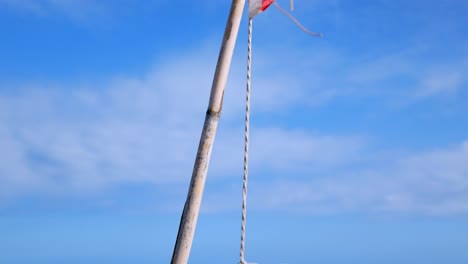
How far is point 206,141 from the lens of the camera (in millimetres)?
5504

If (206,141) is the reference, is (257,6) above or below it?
above

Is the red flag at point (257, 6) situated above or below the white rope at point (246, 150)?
above

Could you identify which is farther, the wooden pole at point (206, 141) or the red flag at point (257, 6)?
the red flag at point (257, 6)

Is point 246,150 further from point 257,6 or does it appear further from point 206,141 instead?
point 257,6

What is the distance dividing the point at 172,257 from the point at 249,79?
6.17ft

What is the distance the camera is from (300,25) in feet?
20.7

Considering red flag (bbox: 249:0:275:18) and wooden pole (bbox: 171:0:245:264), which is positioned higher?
red flag (bbox: 249:0:275:18)

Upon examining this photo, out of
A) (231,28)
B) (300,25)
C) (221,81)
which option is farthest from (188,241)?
(300,25)

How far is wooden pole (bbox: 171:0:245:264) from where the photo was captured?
5305 millimetres

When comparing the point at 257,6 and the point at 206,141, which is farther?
the point at 257,6

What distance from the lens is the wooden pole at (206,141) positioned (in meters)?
5.30

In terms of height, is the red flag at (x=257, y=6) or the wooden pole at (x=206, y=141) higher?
the red flag at (x=257, y=6)

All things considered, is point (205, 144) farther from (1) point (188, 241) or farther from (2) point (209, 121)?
(1) point (188, 241)

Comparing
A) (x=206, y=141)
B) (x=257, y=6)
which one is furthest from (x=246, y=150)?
(x=257, y=6)
